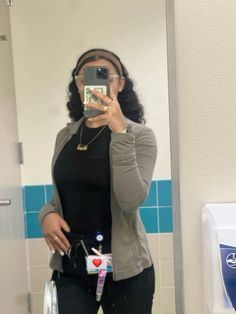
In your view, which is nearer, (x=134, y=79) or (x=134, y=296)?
(x=134, y=296)

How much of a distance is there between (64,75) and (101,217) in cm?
55

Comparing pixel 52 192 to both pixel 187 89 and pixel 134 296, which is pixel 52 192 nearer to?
pixel 134 296

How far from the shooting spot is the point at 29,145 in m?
1.29

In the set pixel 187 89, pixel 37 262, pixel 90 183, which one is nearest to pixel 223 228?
pixel 187 89

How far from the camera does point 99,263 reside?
982 mm

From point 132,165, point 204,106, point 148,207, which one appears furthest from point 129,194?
point 204,106

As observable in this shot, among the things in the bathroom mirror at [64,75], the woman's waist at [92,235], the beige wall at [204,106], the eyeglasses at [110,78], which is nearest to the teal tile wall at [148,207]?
the bathroom mirror at [64,75]

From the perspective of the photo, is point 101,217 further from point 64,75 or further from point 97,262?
point 64,75

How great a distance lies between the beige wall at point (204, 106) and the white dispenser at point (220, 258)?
2 centimetres

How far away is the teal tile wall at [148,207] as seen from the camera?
3.36ft

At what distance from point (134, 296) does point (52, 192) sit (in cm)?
40

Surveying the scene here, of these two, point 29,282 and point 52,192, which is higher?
point 52,192

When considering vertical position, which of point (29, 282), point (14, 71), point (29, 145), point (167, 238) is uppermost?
point (14, 71)

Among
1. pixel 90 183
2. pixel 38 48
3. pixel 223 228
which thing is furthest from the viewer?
pixel 38 48
